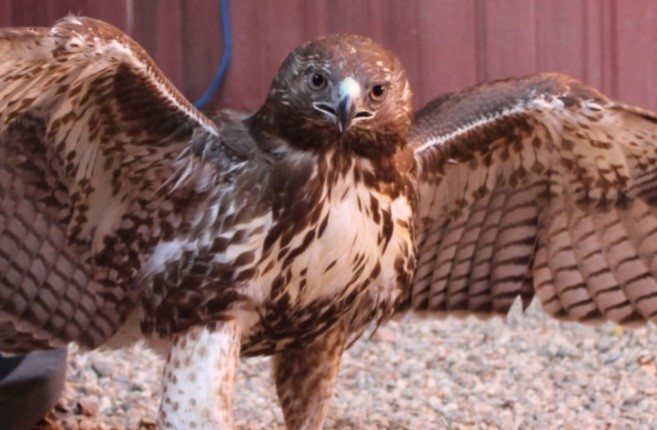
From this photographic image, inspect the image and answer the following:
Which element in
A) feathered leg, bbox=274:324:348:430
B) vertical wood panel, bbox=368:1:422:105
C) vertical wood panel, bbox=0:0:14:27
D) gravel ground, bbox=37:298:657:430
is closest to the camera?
feathered leg, bbox=274:324:348:430

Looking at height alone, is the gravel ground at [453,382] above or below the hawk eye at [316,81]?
below

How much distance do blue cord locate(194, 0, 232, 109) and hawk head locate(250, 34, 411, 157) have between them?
2835mm

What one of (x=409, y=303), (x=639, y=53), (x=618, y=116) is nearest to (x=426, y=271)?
(x=409, y=303)

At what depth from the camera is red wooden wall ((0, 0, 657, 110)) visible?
20.7ft

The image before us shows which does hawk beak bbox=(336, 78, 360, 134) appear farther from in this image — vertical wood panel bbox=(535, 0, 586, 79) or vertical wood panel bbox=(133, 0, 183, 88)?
vertical wood panel bbox=(535, 0, 586, 79)

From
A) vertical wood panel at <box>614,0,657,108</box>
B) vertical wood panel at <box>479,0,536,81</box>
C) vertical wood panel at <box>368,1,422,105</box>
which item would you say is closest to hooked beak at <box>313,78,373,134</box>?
vertical wood panel at <box>368,1,422,105</box>

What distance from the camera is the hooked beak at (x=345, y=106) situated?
10.4 ft

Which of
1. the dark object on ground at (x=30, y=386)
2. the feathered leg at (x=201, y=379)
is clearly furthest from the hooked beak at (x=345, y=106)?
the dark object on ground at (x=30, y=386)

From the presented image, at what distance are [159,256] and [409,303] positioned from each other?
1147 millimetres

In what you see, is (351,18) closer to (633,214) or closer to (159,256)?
(633,214)

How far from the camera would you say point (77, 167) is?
12.2ft

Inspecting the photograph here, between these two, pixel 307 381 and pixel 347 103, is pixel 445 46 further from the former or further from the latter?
pixel 347 103

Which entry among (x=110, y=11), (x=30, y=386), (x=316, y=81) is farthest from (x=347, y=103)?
(x=110, y=11)

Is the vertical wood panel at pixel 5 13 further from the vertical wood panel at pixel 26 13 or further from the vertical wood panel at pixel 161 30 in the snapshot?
the vertical wood panel at pixel 161 30
